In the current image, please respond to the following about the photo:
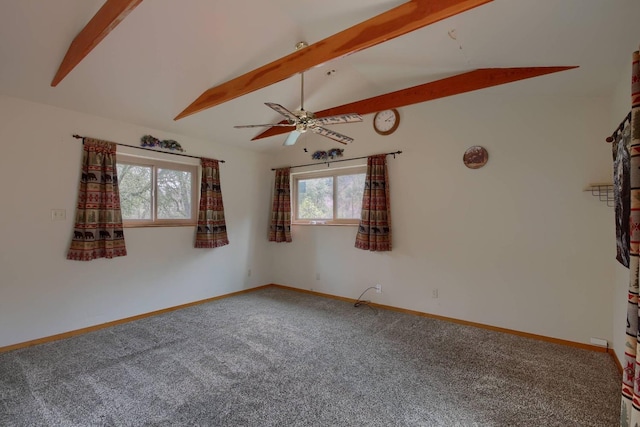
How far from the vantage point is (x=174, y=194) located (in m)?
4.20

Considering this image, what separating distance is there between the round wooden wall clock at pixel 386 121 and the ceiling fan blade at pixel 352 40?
1.74m

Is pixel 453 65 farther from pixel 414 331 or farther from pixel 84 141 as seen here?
pixel 84 141

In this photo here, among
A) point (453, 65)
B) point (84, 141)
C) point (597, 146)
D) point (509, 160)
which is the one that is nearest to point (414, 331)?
point (509, 160)

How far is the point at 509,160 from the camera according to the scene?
3.23m

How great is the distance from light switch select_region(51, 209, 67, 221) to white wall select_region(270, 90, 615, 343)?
3.49 meters

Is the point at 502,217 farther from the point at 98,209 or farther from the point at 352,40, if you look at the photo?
the point at 98,209

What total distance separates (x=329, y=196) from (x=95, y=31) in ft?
10.9

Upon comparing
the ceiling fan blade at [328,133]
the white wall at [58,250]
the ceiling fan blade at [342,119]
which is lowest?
the white wall at [58,250]

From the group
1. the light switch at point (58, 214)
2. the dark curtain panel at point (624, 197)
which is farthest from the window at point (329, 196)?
the light switch at point (58, 214)

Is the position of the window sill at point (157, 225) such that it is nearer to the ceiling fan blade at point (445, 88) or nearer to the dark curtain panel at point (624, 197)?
the ceiling fan blade at point (445, 88)

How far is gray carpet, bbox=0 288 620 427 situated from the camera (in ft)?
6.30

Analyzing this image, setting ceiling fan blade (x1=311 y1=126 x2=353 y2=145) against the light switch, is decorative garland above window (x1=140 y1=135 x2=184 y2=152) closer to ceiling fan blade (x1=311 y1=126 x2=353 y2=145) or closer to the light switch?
the light switch

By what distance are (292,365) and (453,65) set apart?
3127mm

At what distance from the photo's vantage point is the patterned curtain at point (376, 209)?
3.97 meters
